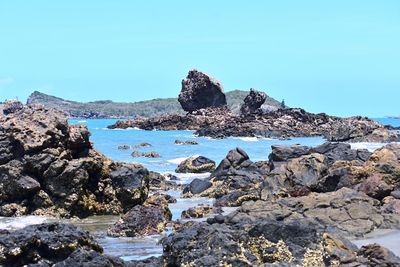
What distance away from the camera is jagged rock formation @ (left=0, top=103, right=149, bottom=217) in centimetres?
1777

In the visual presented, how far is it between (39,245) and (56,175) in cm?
901

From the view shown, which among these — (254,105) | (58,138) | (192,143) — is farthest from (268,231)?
(254,105)

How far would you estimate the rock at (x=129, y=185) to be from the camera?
18438 millimetres

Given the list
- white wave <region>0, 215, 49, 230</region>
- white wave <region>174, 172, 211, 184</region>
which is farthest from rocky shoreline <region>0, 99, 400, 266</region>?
white wave <region>174, 172, 211, 184</region>

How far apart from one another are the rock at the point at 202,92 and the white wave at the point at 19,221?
303 ft

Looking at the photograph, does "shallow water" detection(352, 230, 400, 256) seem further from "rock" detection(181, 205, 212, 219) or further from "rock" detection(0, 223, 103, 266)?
"rock" detection(0, 223, 103, 266)

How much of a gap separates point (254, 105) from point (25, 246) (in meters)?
94.8

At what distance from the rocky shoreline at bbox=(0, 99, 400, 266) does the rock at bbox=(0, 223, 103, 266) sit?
15 mm

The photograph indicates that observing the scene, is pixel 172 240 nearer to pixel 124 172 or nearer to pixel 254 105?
pixel 124 172

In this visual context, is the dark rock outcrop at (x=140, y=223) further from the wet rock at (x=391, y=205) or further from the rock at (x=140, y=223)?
the wet rock at (x=391, y=205)

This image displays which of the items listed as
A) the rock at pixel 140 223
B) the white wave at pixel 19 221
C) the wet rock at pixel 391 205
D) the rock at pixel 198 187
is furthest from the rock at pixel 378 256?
the rock at pixel 198 187

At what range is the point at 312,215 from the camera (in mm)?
15047

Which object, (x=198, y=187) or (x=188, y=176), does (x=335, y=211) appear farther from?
(x=188, y=176)

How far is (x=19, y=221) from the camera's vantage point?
651 inches
